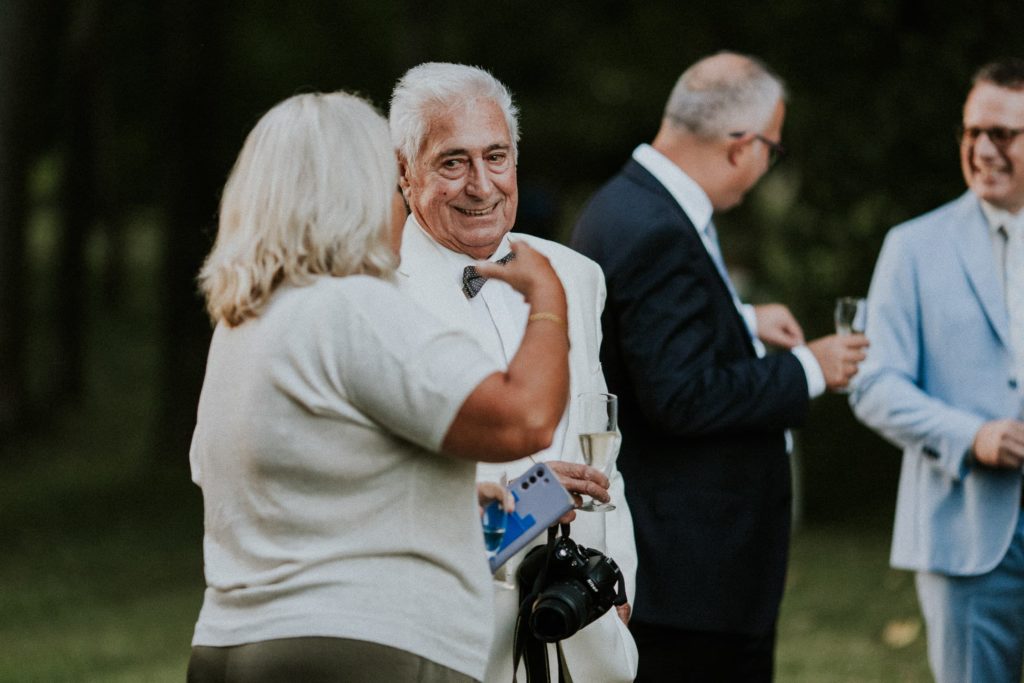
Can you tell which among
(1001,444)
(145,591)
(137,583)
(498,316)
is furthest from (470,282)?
(137,583)

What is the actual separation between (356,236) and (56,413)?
18.6 metres

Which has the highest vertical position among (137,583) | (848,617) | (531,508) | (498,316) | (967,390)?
(498,316)

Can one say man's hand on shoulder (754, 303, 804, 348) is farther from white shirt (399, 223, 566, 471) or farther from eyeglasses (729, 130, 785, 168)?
white shirt (399, 223, 566, 471)

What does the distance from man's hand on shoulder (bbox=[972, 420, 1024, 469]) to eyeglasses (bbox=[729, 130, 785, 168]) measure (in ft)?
3.45

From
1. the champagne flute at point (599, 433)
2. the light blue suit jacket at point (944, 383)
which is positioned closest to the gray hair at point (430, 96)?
the champagne flute at point (599, 433)

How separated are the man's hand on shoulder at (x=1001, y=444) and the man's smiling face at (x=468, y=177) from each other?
5.47 ft

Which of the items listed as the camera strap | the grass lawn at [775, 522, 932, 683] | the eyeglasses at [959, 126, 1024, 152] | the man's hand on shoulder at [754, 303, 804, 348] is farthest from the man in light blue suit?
the grass lawn at [775, 522, 932, 683]

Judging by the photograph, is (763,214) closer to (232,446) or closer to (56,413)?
(56,413)

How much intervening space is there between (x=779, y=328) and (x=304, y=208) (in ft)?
7.51

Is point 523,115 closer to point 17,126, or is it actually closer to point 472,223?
point 17,126

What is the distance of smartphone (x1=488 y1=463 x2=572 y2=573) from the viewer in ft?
9.94

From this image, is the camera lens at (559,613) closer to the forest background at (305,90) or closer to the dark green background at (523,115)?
the dark green background at (523,115)

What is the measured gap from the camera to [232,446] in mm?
2697

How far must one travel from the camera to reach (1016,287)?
466 cm
